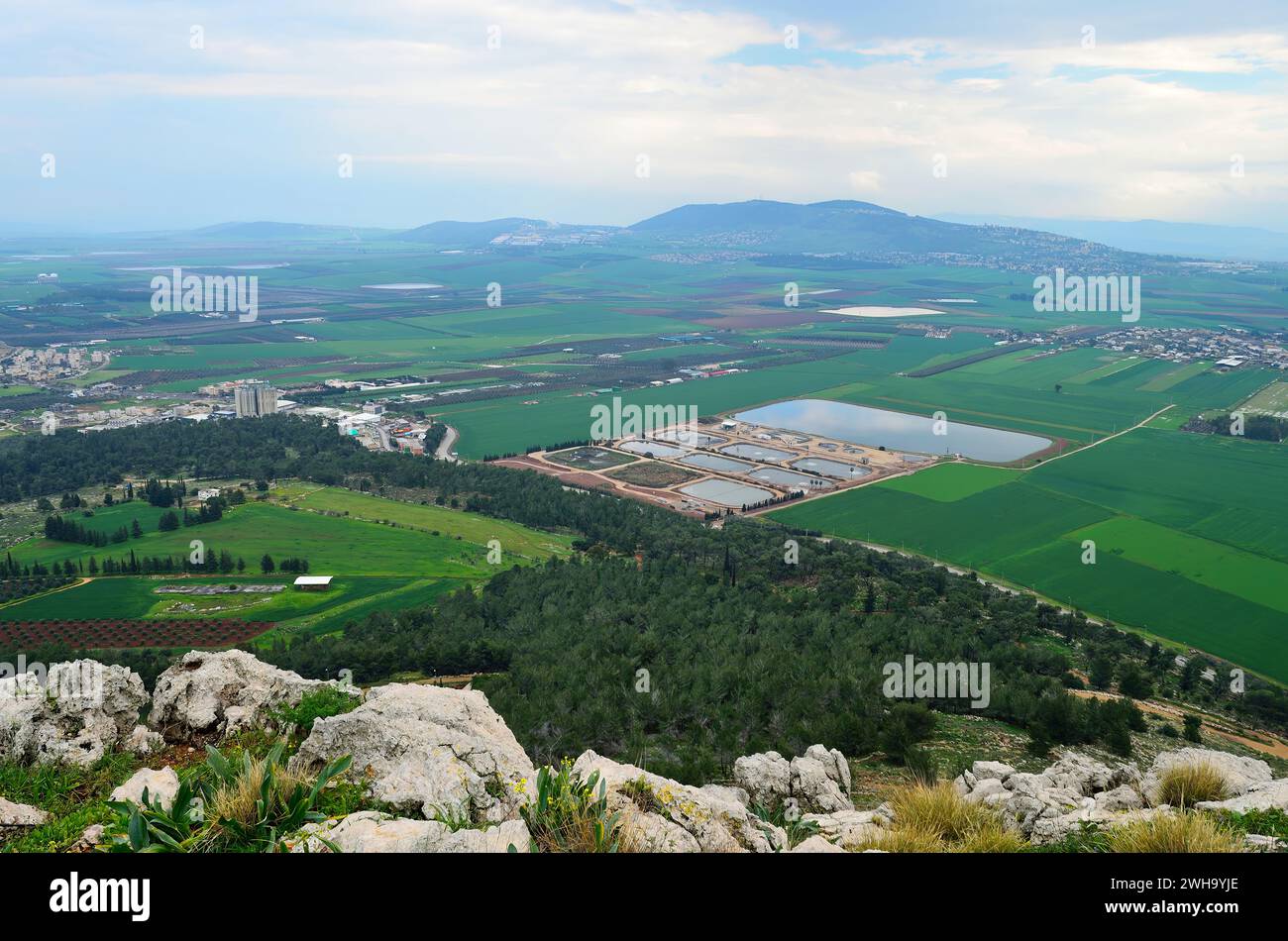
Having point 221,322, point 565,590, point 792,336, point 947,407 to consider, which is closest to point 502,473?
point 565,590

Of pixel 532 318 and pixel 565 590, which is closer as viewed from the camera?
pixel 565 590

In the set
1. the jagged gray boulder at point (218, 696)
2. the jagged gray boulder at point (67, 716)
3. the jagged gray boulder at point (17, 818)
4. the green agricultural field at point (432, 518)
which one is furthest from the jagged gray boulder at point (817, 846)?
the green agricultural field at point (432, 518)

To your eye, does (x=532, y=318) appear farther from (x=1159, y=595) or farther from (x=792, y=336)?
(x=1159, y=595)

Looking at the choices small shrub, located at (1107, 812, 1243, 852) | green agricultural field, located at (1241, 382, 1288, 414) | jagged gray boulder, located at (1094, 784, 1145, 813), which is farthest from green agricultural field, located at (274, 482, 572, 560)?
green agricultural field, located at (1241, 382, 1288, 414)

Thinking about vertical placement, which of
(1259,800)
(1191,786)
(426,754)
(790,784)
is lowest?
(790,784)

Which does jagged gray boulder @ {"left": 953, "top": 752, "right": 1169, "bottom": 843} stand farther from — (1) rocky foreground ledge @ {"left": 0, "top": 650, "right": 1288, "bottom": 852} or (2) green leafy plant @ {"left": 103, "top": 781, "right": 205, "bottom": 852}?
(2) green leafy plant @ {"left": 103, "top": 781, "right": 205, "bottom": 852}

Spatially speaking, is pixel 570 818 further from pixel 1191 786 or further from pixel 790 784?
pixel 1191 786
